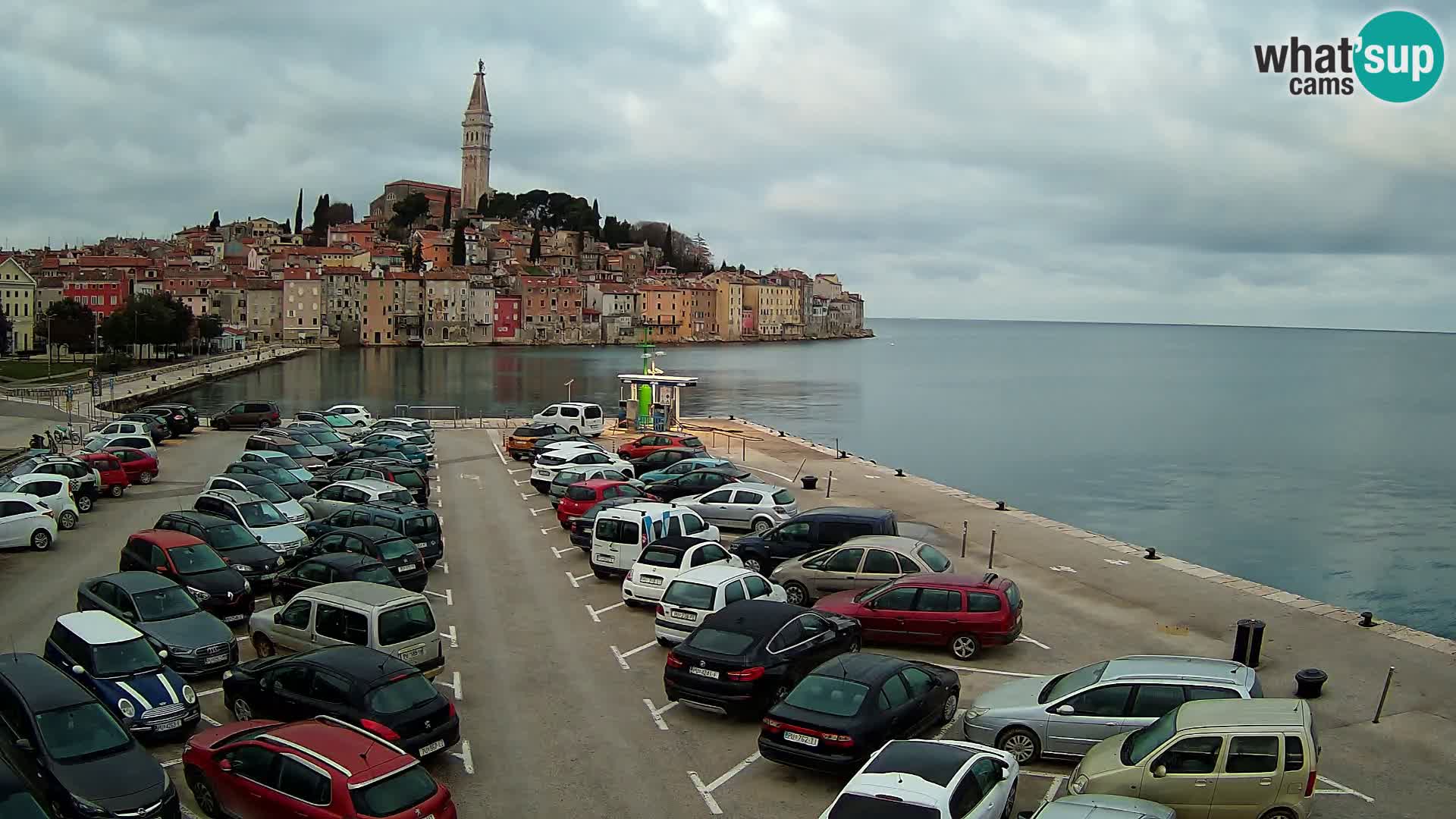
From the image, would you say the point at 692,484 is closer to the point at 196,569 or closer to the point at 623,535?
the point at 623,535

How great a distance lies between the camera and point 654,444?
108 ft

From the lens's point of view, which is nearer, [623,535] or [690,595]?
[690,595]

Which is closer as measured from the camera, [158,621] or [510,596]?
[158,621]

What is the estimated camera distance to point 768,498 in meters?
22.4

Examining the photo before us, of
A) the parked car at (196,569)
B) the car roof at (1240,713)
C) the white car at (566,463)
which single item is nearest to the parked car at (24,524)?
the parked car at (196,569)

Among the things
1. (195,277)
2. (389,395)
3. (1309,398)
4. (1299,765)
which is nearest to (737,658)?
(1299,765)

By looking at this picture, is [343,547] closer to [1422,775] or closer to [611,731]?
[611,731]

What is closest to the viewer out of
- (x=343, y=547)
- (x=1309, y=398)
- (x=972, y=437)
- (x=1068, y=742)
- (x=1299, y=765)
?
(x=1299, y=765)

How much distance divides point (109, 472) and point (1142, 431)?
211 ft

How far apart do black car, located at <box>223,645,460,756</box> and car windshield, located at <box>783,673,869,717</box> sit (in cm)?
325

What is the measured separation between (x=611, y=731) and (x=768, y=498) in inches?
455

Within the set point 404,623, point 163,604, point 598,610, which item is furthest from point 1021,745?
point 163,604

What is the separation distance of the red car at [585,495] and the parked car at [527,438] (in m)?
11.7

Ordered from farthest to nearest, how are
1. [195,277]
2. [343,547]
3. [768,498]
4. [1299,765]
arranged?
[195,277], [768,498], [343,547], [1299,765]
